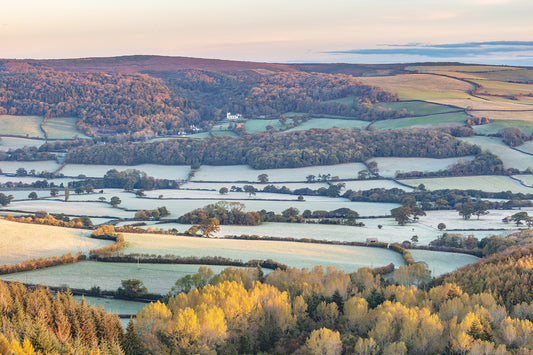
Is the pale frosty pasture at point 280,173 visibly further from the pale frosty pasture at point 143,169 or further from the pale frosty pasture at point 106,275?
the pale frosty pasture at point 106,275

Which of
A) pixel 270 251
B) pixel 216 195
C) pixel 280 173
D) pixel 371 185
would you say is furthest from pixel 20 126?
pixel 270 251

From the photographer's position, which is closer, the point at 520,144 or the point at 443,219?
the point at 443,219

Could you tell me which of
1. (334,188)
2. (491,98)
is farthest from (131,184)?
(491,98)

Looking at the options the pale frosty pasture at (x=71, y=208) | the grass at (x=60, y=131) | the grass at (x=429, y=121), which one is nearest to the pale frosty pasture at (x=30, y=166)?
the grass at (x=60, y=131)

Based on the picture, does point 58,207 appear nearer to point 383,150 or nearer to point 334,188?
point 334,188

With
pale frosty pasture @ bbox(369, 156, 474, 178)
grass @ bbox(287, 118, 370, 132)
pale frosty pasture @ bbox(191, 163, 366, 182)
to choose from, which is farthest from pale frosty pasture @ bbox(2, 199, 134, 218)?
grass @ bbox(287, 118, 370, 132)

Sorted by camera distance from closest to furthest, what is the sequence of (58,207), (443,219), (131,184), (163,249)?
(163,249) → (443,219) → (58,207) → (131,184)

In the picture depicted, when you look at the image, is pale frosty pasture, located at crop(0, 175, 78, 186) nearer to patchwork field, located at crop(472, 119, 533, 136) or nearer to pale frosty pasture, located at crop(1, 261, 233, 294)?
pale frosty pasture, located at crop(1, 261, 233, 294)

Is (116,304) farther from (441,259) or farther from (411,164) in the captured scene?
(411,164)
